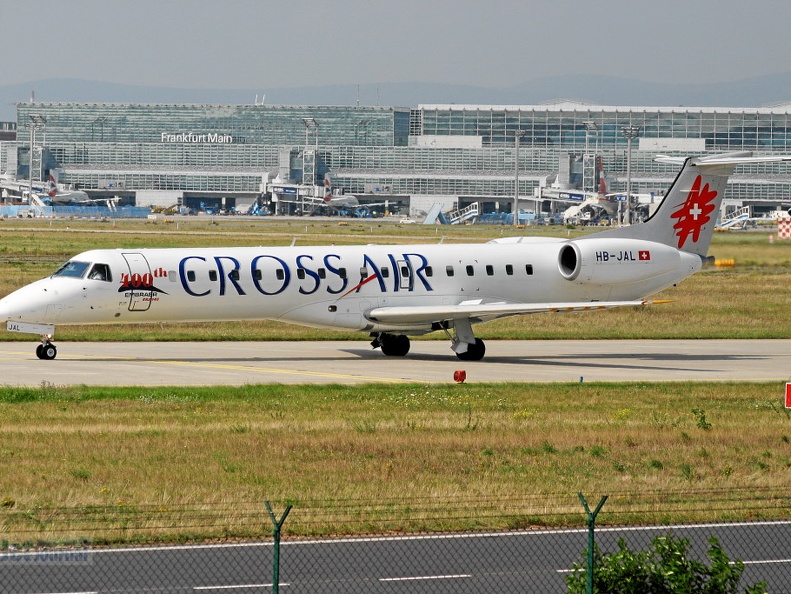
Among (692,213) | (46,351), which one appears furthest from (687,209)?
(46,351)

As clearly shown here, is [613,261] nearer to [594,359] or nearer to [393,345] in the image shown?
[594,359]

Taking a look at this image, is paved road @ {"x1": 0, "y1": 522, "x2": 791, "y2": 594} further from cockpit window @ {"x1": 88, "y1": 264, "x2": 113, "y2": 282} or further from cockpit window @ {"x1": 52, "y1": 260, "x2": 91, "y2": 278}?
cockpit window @ {"x1": 52, "y1": 260, "x2": 91, "y2": 278}

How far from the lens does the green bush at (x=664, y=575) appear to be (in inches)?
454

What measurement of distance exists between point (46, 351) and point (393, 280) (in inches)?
407

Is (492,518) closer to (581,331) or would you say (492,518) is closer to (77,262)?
(77,262)

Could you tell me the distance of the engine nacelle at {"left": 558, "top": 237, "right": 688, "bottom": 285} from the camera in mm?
42094

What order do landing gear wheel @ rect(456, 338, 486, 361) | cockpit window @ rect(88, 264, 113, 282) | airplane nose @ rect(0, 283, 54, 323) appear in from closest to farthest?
airplane nose @ rect(0, 283, 54, 323)
cockpit window @ rect(88, 264, 113, 282)
landing gear wheel @ rect(456, 338, 486, 361)

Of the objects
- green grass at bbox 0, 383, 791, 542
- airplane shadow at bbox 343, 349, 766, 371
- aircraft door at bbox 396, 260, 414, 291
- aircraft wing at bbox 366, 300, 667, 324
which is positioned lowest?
airplane shadow at bbox 343, 349, 766, 371

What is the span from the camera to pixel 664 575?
1156 centimetres

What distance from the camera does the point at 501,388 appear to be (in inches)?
1288

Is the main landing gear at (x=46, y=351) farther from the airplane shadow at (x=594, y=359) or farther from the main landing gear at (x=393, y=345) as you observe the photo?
the main landing gear at (x=393, y=345)

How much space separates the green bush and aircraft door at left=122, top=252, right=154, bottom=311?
26867mm

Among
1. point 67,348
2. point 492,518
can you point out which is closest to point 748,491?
point 492,518

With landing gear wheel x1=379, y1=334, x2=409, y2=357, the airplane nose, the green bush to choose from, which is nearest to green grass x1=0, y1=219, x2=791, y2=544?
the green bush
